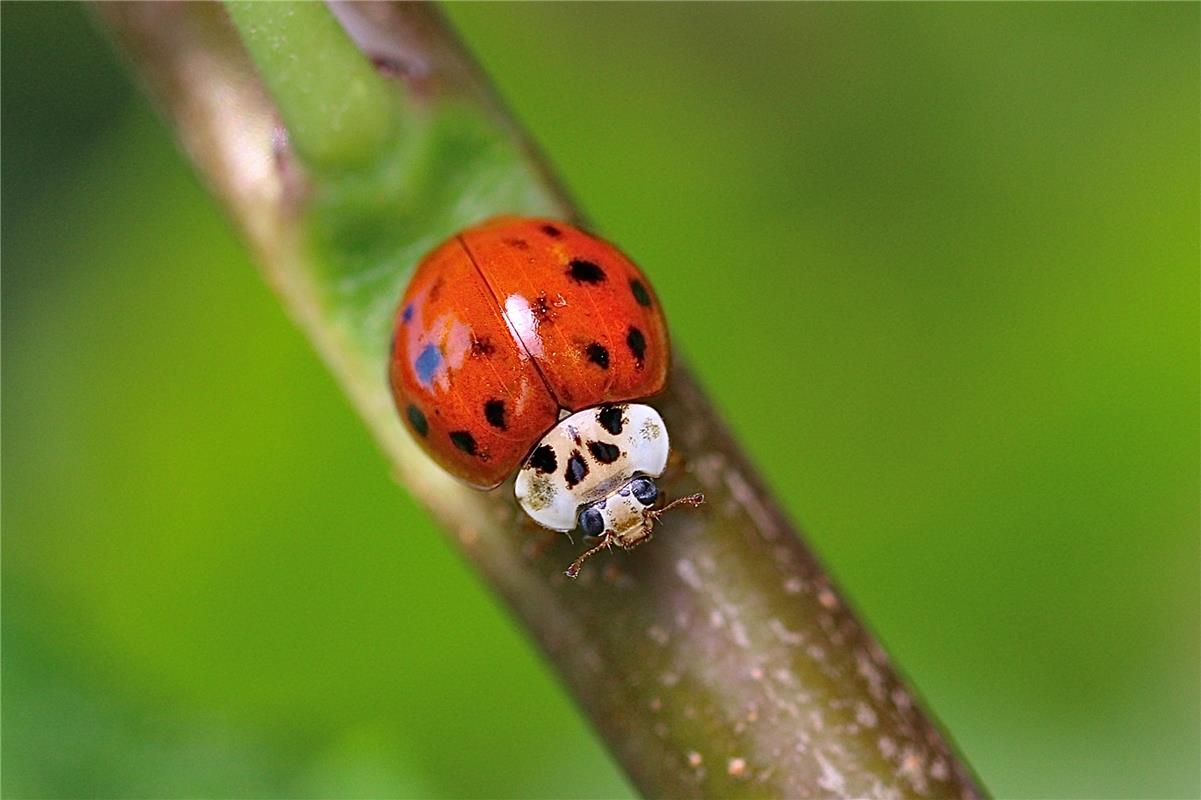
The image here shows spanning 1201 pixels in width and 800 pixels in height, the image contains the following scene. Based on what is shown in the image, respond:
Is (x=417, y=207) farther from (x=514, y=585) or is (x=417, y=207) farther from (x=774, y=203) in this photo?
(x=774, y=203)

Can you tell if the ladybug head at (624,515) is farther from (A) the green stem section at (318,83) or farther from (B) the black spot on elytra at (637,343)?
(A) the green stem section at (318,83)

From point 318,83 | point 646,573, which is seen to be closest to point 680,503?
point 646,573

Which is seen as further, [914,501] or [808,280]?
[808,280]

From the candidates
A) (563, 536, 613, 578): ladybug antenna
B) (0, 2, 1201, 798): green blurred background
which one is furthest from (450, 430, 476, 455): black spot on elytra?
(0, 2, 1201, 798): green blurred background

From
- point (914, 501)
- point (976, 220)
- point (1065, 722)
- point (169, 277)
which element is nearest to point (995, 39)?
point (976, 220)

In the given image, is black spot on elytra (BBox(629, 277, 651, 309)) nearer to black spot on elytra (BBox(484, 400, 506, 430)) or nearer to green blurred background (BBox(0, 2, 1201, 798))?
black spot on elytra (BBox(484, 400, 506, 430))

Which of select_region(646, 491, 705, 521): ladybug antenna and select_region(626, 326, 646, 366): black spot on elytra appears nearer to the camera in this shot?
select_region(646, 491, 705, 521): ladybug antenna
